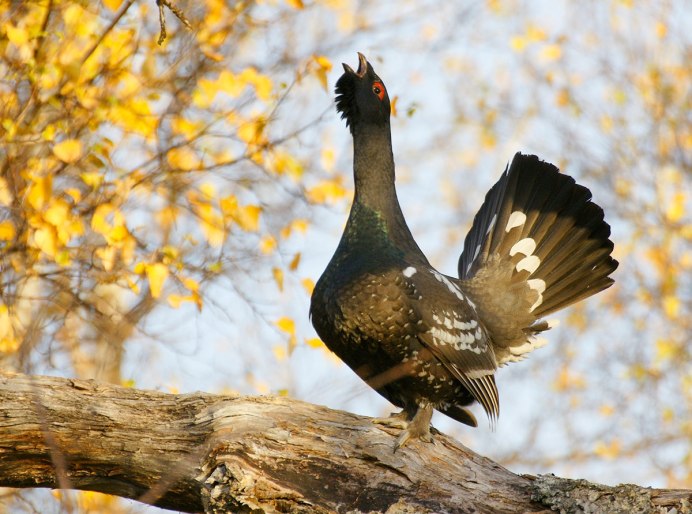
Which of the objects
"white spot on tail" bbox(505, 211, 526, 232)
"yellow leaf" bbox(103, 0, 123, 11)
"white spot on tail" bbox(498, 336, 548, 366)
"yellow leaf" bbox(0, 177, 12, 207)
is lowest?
"white spot on tail" bbox(498, 336, 548, 366)

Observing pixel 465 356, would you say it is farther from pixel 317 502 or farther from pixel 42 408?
pixel 42 408

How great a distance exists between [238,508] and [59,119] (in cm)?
317

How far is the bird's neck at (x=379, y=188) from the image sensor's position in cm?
551

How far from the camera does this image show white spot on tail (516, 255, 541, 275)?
643cm

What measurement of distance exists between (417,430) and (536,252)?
239 cm

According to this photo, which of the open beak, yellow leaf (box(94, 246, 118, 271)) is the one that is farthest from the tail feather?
yellow leaf (box(94, 246, 118, 271))

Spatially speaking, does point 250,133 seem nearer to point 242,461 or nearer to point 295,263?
point 295,263

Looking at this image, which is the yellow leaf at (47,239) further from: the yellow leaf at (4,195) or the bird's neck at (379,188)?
the bird's neck at (379,188)

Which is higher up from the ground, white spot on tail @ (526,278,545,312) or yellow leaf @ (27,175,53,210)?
white spot on tail @ (526,278,545,312)

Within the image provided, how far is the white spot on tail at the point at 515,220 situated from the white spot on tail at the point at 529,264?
271mm

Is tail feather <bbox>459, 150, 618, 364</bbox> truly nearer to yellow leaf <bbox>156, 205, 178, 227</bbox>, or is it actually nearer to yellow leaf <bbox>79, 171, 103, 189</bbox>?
yellow leaf <bbox>156, 205, 178, 227</bbox>

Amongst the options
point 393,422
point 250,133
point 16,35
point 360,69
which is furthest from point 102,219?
point 393,422

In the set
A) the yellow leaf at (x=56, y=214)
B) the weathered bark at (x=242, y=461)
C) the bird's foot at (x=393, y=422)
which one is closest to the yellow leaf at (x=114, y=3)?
the yellow leaf at (x=56, y=214)

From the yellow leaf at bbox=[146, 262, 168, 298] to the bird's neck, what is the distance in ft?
4.19
